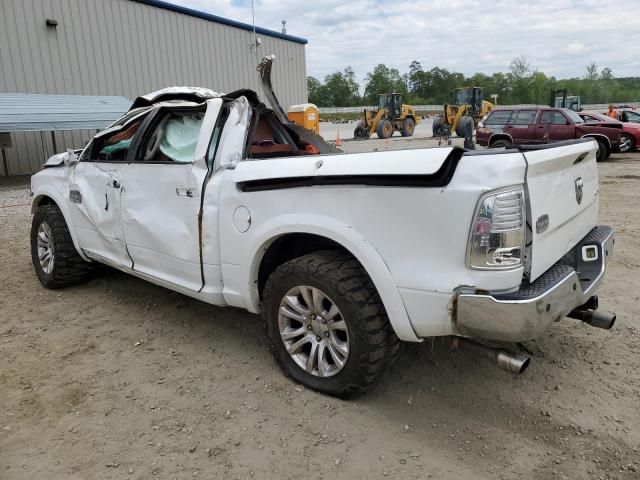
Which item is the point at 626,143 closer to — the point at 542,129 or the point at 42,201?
the point at 542,129

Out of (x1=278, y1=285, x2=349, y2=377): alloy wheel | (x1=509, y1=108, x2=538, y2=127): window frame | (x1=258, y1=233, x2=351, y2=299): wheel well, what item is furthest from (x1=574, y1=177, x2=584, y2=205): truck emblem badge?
(x1=509, y1=108, x2=538, y2=127): window frame

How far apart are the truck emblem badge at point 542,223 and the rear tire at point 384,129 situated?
1134 inches

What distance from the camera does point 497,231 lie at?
2.30m

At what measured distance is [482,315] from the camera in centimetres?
229

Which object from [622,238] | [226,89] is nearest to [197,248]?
[622,238]

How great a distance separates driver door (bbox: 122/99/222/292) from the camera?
3445mm

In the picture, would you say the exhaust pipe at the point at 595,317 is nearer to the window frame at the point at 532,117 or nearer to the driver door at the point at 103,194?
the driver door at the point at 103,194

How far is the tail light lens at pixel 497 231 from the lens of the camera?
7.51ft

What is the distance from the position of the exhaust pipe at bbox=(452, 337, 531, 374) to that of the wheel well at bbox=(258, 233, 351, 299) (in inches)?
36.2

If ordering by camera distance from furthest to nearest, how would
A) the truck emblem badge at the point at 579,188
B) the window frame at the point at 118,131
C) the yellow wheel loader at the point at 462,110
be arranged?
the yellow wheel loader at the point at 462,110
the window frame at the point at 118,131
the truck emblem badge at the point at 579,188

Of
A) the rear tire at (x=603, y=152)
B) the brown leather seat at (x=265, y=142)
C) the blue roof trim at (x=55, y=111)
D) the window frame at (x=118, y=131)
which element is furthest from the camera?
the rear tire at (x=603, y=152)

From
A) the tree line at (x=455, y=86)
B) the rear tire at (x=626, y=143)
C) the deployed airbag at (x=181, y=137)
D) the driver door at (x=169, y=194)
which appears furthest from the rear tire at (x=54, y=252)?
the tree line at (x=455, y=86)

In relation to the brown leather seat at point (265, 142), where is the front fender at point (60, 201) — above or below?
below

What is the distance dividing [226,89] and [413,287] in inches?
806
